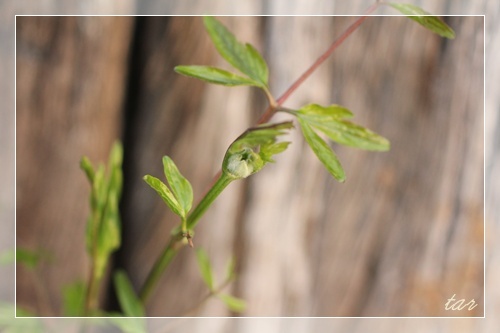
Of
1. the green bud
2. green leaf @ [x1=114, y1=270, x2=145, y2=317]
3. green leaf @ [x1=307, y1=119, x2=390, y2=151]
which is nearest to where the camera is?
the green bud

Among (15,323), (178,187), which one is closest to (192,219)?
(178,187)

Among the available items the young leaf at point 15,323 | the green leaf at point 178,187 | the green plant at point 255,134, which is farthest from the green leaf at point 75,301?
the green leaf at point 178,187

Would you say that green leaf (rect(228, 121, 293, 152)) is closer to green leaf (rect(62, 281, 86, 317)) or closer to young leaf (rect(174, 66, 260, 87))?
young leaf (rect(174, 66, 260, 87))

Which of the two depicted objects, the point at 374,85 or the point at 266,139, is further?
the point at 374,85

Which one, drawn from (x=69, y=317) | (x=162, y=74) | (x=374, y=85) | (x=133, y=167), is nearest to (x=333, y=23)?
(x=374, y=85)

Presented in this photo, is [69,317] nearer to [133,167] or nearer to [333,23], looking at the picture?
[133,167]

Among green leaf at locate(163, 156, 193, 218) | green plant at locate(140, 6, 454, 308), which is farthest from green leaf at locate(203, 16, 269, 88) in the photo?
green leaf at locate(163, 156, 193, 218)

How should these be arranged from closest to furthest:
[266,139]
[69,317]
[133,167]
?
[266,139], [69,317], [133,167]
